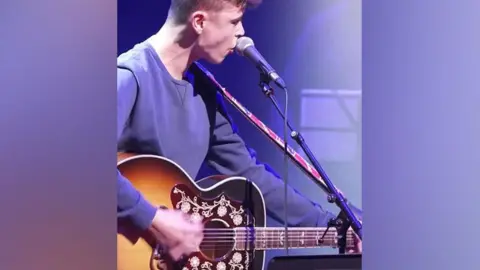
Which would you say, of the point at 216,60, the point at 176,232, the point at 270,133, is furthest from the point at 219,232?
the point at 216,60

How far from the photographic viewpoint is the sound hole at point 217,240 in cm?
192

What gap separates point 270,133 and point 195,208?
347 millimetres

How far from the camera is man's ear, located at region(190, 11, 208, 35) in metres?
1.90

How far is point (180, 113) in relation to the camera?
6.16ft

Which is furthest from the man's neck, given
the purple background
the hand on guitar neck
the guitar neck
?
the guitar neck

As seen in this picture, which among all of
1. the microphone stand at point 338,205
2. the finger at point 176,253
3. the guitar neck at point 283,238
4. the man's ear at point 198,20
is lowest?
the finger at point 176,253

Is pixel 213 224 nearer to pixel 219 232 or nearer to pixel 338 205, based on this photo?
pixel 219 232

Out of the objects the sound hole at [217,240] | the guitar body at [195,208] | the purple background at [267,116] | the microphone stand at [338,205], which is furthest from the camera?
the microphone stand at [338,205]

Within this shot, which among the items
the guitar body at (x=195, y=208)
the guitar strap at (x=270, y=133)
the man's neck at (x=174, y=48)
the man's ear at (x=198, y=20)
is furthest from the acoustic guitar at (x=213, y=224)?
the man's ear at (x=198, y=20)

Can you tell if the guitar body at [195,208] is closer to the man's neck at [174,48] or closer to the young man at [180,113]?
the young man at [180,113]
